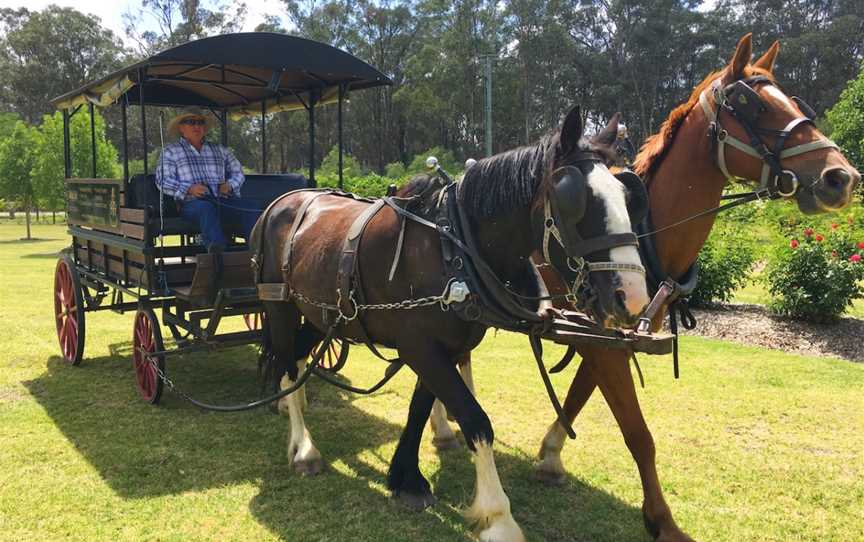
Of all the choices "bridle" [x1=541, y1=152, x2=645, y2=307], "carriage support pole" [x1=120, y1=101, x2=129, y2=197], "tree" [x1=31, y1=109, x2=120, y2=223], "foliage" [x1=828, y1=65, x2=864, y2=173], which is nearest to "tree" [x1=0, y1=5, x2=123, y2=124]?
"tree" [x1=31, y1=109, x2=120, y2=223]

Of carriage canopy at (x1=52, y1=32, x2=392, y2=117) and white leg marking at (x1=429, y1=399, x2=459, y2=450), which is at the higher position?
carriage canopy at (x1=52, y1=32, x2=392, y2=117)

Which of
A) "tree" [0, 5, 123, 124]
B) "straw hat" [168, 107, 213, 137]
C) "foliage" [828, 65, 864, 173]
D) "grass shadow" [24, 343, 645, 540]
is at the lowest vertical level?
"grass shadow" [24, 343, 645, 540]

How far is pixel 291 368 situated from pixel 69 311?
11.5 ft

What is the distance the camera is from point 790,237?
8.50 meters

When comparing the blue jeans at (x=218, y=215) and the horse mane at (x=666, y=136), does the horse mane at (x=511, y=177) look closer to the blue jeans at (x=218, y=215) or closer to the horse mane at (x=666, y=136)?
the horse mane at (x=666, y=136)

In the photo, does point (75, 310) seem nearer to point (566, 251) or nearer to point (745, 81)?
point (566, 251)

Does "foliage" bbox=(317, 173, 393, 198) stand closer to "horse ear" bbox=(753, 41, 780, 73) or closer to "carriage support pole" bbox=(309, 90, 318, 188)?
"carriage support pole" bbox=(309, 90, 318, 188)

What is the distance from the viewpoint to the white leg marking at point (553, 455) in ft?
13.3

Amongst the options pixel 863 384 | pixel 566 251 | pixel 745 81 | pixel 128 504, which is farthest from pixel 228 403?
pixel 863 384

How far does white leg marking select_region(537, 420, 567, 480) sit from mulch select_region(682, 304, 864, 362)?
476 centimetres

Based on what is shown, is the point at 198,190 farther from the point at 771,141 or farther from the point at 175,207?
the point at 771,141

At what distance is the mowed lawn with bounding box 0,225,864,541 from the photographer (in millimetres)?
3533

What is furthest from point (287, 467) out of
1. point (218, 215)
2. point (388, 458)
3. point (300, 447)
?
point (218, 215)

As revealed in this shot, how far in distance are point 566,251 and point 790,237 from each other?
725 centimetres
